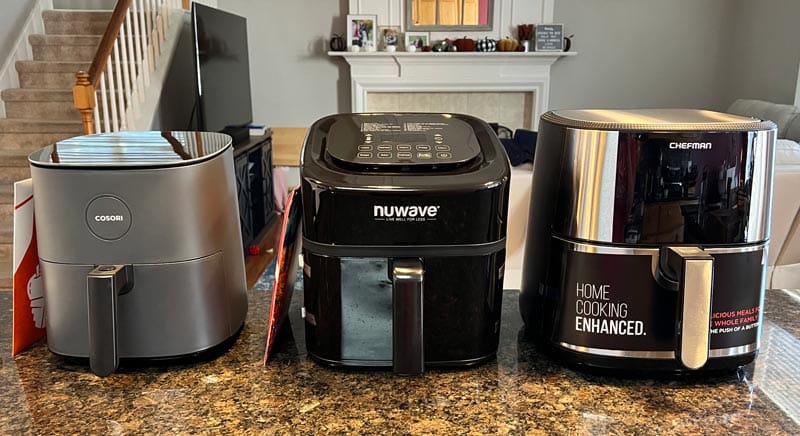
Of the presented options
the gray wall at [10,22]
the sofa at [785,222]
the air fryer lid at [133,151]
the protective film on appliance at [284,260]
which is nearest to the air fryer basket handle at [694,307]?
the protective film on appliance at [284,260]

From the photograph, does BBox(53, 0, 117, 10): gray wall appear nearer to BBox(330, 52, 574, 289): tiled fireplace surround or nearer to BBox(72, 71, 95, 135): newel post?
BBox(330, 52, 574, 289): tiled fireplace surround

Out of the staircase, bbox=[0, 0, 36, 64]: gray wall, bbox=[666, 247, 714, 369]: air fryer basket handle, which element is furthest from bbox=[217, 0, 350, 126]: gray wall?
bbox=[666, 247, 714, 369]: air fryer basket handle

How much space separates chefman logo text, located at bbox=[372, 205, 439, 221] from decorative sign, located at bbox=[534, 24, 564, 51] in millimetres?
4671

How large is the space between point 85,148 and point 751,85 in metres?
5.39

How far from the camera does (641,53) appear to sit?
5.32m

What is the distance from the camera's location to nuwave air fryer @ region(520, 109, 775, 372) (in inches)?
27.1

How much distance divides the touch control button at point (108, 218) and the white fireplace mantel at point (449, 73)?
4.41 m

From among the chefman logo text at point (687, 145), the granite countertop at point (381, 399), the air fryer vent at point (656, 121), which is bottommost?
the granite countertop at point (381, 399)

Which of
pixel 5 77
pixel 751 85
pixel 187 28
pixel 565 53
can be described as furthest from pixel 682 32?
pixel 5 77

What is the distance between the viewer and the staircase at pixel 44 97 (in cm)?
385

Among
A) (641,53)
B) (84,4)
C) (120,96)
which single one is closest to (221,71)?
(120,96)

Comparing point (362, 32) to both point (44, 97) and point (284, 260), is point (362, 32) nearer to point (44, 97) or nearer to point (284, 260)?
point (44, 97)

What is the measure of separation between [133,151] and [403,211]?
0.33 meters

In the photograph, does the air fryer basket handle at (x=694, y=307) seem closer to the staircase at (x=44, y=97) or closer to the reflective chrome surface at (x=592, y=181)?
the reflective chrome surface at (x=592, y=181)
